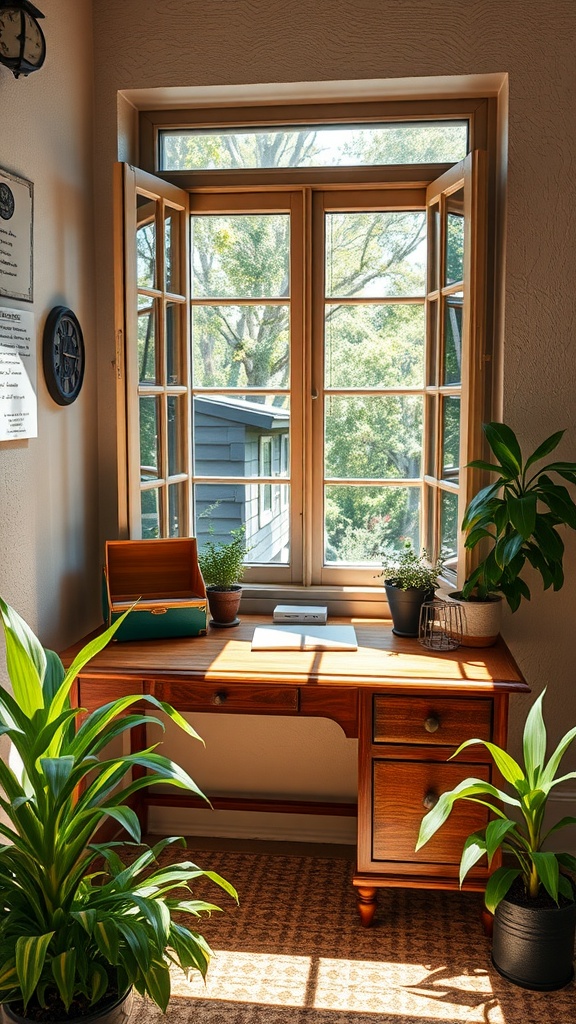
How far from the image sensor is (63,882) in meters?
2.13

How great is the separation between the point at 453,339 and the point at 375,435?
0.51 m

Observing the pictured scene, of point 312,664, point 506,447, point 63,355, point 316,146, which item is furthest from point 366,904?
point 316,146

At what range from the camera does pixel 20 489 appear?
2770mm

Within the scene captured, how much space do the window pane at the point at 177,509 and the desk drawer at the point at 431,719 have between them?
3.83 feet

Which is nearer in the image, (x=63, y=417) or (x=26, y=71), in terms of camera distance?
(x=26, y=71)

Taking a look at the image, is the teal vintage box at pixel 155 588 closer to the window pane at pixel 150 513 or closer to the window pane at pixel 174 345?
the window pane at pixel 150 513

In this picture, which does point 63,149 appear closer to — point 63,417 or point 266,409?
point 63,417

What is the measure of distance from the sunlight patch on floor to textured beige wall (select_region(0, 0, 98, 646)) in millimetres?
1149

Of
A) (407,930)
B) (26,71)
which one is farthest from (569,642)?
(26,71)

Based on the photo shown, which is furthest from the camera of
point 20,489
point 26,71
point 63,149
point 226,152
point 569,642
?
point 226,152

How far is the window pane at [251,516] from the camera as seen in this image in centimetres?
363

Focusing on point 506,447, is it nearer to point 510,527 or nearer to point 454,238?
point 510,527

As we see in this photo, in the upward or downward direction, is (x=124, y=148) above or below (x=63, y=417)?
above

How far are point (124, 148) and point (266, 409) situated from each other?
1.09m
